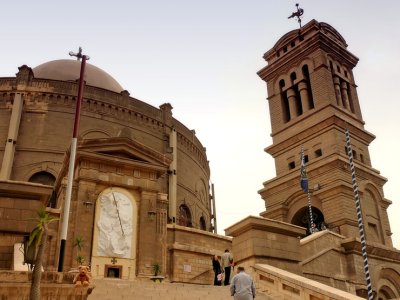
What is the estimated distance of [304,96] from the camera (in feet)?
121

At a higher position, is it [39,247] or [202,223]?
[202,223]

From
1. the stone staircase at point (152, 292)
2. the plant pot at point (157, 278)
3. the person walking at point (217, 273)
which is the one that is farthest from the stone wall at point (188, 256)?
the stone staircase at point (152, 292)

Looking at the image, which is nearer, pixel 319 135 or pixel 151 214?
pixel 151 214

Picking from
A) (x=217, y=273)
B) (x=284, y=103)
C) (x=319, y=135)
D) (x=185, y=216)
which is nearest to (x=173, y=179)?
(x=185, y=216)

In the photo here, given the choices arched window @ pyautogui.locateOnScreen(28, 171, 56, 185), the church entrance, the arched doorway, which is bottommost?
the church entrance

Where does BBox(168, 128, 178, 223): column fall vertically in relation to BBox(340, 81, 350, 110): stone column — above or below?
below

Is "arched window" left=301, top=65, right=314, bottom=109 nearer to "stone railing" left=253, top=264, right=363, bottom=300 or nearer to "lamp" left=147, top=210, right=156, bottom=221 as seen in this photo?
"lamp" left=147, top=210, right=156, bottom=221

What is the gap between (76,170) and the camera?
18.9m

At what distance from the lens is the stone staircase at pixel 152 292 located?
431 inches

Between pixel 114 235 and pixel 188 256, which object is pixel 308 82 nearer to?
pixel 188 256

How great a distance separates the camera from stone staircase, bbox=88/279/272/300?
35.9 ft

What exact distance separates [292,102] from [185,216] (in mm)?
12829

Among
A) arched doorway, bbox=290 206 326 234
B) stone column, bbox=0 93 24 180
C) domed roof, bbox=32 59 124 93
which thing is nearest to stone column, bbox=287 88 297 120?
arched doorway, bbox=290 206 326 234

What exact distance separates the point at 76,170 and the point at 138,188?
265 cm
